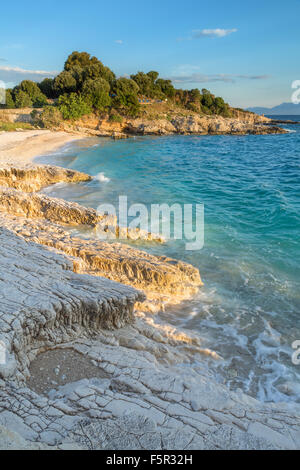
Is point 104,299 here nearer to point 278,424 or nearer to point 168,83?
point 278,424

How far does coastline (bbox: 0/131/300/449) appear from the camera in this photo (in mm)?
3188

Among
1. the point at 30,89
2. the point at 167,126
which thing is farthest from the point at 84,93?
the point at 167,126

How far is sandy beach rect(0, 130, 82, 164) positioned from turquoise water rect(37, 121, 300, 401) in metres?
4.20

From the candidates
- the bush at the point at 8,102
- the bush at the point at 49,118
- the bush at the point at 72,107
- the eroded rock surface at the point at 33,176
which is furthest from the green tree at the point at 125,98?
the eroded rock surface at the point at 33,176

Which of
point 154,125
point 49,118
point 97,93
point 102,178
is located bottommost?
point 102,178

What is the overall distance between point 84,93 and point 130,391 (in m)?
59.3

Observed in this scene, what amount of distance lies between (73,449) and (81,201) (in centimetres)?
1369

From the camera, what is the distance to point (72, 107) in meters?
51.1

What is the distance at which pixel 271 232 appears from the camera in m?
12.7

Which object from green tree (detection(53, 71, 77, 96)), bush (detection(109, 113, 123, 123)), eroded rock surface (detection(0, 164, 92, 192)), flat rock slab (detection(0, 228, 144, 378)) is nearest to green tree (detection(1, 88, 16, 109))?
green tree (detection(53, 71, 77, 96))

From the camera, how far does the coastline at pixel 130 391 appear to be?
319 centimetres

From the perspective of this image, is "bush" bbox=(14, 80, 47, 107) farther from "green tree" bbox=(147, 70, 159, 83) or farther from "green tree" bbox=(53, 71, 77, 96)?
"green tree" bbox=(147, 70, 159, 83)

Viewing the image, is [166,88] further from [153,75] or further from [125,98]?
[125,98]
